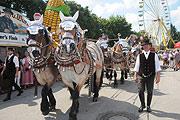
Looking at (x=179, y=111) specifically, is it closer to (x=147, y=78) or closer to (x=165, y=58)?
(x=147, y=78)

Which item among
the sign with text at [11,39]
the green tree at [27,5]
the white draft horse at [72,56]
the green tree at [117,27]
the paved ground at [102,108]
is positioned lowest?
the paved ground at [102,108]

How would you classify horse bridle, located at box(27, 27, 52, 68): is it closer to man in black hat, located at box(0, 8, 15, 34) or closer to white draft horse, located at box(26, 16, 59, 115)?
white draft horse, located at box(26, 16, 59, 115)

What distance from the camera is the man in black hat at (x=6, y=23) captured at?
7246 millimetres

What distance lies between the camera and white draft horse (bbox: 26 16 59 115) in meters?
3.10

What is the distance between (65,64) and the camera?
2941mm

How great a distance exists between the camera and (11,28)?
7.78 m

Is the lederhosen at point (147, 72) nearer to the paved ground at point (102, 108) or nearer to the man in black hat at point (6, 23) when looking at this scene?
the paved ground at point (102, 108)

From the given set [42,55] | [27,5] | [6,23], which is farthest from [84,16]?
[42,55]

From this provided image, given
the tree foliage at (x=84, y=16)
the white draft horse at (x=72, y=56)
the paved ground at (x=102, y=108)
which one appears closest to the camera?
the white draft horse at (x=72, y=56)

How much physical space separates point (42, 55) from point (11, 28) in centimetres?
592

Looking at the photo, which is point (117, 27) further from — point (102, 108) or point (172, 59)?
point (102, 108)

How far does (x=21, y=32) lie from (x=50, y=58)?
6.06 m

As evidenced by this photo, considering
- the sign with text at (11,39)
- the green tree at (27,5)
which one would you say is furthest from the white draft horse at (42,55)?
the green tree at (27,5)

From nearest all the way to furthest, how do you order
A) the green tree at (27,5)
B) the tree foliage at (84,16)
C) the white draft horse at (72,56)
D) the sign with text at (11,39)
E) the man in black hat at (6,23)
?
the white draft horse at (72,56) < the sign with text at (11,39) < the man in black hat at (6,23) < the green tree at (27,5) < the tree foliage at (84,16)
